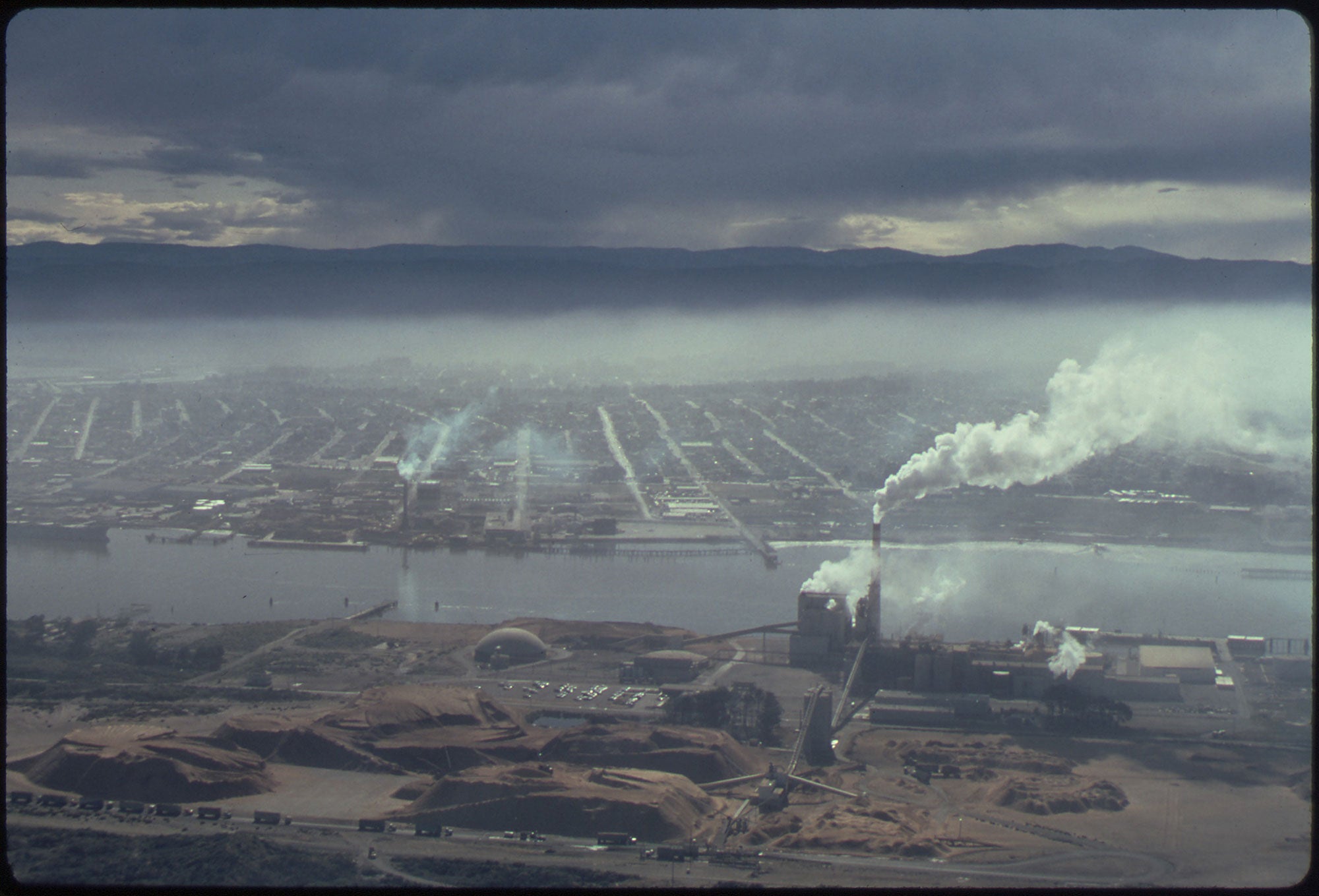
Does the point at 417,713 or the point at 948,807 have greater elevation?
the point at 417,713

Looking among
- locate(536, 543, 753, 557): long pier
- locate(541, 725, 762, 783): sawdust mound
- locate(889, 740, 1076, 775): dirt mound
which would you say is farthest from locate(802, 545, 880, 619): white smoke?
locate(536, 543, 753, 557): long pier

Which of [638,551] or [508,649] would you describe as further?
[638,551]

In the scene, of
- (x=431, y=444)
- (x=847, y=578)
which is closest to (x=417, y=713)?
(x=847, y=578)

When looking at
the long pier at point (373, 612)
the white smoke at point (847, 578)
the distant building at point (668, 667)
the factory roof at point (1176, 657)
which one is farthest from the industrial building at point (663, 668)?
the factory roof at point (1176, 657)

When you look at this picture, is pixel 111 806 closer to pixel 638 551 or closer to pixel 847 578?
pixel 847 578

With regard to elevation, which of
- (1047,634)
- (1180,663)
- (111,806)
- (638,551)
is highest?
(638,551)

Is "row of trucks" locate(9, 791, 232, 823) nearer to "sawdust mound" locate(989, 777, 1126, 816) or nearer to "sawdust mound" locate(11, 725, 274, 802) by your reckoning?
"sawdust mound" locate(11, 725, 274, 802)
